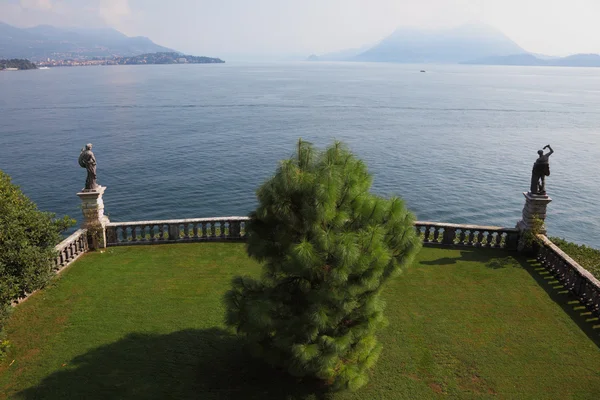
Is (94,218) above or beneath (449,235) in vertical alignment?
above

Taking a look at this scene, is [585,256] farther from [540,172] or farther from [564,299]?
[564,299]

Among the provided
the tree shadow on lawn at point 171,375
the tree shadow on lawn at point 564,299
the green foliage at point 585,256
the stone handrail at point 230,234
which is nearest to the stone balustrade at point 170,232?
the stone handrail at point 230,234

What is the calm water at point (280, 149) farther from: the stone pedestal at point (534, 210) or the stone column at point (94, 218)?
the stone pedestal at point (534, 210)

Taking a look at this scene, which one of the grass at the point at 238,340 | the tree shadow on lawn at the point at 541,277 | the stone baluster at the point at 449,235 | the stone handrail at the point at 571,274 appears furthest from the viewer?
the stone baluster at the point at 449,235

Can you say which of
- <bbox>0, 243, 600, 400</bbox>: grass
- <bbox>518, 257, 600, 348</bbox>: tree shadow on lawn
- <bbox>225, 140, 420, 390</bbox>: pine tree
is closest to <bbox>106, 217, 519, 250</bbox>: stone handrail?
<bbox>518, 257, 600, 348</bbox>: tree shadow on lawn

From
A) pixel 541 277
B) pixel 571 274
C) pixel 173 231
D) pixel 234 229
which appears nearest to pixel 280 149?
pixel 234 229

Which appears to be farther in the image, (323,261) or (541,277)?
(541,277)

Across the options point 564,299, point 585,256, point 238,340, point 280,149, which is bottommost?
point 280,149

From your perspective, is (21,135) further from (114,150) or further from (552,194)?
(552,194)
